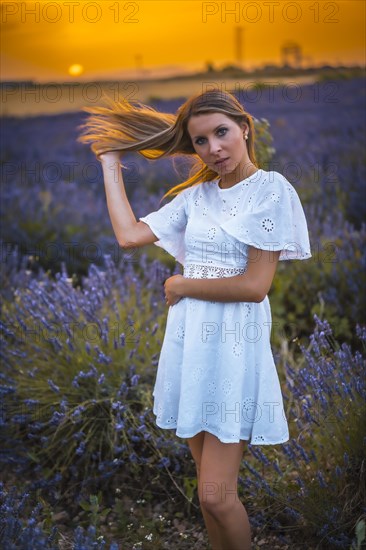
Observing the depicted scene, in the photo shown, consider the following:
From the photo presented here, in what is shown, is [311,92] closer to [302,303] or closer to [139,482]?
[302,303]

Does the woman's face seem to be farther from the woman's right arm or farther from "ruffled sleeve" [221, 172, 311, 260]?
the woman's right arm

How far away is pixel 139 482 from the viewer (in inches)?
106

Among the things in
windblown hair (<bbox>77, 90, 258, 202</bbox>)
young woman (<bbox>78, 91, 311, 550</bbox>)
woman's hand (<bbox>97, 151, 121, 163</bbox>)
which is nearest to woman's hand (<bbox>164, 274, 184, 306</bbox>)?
young woman (<bbox>78, 91, 311, 550</bbox>)

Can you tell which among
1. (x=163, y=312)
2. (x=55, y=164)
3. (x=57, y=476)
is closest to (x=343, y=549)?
(x=57, y=476)

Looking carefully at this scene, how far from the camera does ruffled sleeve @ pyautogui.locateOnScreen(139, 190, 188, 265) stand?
205cm

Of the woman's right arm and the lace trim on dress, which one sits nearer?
the lace trim on dress

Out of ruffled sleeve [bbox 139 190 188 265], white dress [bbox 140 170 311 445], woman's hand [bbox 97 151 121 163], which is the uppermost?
woman's hand [bbox 97 151 121 163]

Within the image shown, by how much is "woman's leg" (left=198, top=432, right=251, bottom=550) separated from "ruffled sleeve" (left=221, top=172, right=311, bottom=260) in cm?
55

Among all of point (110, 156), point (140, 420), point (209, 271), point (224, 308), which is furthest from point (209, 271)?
point (140, 420)

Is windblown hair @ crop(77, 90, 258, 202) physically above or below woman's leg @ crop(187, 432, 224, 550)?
above

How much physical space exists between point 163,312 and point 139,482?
86 centimetres

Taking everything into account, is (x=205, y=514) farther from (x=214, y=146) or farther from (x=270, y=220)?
(x=214, y=146)

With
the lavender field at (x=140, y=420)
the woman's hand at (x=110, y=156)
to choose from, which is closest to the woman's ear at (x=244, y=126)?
the woman's hand at (x=110, y=156)

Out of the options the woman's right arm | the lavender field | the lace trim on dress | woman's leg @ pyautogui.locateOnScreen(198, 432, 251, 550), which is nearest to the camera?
woman's leg @ pyautogui.locateOnScreen(198, 432, 251, 550)
